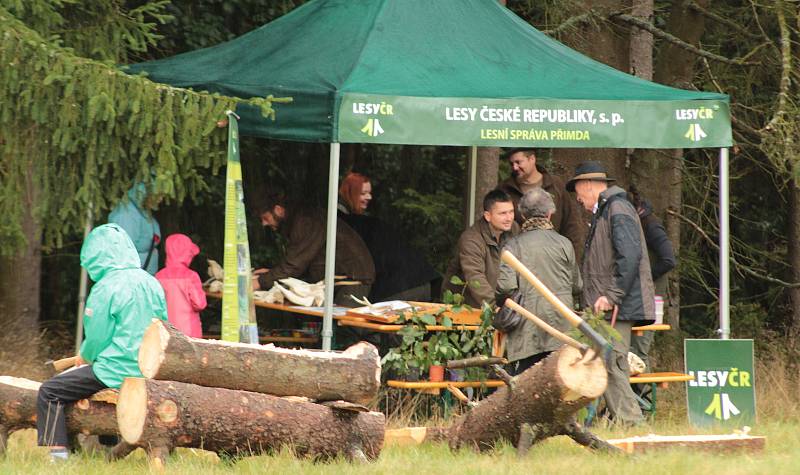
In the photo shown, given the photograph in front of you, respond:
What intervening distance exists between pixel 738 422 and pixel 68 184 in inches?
182

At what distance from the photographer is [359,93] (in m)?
8.67

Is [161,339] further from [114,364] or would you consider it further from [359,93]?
[359,93]

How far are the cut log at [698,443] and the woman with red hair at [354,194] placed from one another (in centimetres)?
426

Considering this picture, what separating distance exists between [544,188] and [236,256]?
2735 mm

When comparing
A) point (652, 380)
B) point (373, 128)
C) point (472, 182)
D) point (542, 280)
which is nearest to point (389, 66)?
point (373, 128)

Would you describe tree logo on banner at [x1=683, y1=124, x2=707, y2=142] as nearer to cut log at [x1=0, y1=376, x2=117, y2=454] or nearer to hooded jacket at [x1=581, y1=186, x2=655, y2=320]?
hooded jacket at [x1=581, y1=186, x2=655, y2=320]

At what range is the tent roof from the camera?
8.91m

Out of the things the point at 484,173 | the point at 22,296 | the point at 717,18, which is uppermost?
the point at 717,18

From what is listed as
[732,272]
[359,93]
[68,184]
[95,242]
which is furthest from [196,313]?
[732,272]

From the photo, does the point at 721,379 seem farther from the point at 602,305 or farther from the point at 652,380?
the point at 602,305

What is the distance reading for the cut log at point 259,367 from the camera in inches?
264

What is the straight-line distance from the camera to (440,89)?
903cm

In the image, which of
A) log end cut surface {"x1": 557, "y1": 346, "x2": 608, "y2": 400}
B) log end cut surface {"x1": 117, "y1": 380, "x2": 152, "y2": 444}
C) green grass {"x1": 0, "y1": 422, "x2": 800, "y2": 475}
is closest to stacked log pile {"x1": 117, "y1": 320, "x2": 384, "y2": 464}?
log end cut surface {"x1": 117, "y1": 380, "x2": 152, "y2": 444}

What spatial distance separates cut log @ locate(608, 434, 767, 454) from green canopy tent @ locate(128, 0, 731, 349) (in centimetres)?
190
